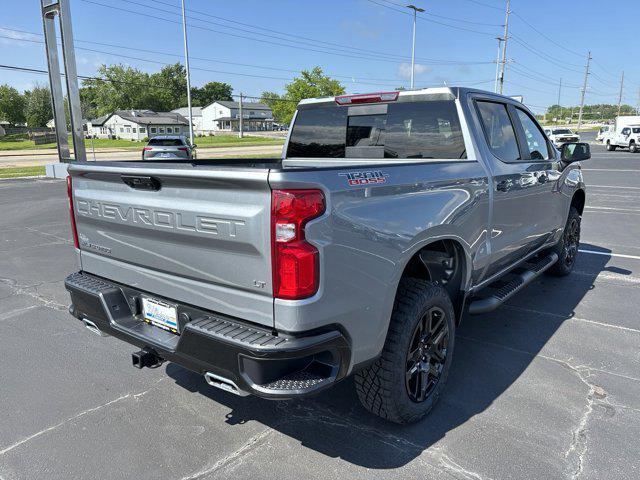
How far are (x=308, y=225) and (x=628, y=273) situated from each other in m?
5.78

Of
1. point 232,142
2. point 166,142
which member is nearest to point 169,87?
point 232,142

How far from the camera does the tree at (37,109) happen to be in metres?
93.6

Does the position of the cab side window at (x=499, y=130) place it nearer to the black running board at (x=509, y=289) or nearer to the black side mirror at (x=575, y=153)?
the black running board at (x=509, y=289)

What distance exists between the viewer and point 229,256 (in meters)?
2.34

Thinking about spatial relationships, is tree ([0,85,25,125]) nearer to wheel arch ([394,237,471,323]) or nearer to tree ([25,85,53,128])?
tree ([25,85,53,128])

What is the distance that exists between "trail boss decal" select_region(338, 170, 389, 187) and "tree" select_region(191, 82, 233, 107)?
142 metres

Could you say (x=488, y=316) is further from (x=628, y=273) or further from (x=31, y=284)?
(x=31, y=284)

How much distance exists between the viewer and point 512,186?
3986 millimetres

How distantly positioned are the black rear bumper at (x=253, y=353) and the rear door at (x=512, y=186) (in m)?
2.03

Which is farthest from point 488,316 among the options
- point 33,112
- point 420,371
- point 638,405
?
point 33,112

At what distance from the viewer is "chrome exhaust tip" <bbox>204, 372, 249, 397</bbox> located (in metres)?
2.34

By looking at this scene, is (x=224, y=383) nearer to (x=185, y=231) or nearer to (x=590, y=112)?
(x=185, y=231)

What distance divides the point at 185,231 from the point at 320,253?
749 millimetres

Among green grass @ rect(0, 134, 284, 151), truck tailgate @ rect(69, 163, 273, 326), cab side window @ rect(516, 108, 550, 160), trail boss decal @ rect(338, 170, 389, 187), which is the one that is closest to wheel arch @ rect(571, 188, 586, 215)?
cab side window @ rect(516, 108, 550, 160)
